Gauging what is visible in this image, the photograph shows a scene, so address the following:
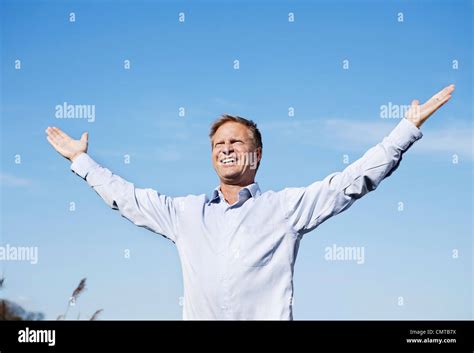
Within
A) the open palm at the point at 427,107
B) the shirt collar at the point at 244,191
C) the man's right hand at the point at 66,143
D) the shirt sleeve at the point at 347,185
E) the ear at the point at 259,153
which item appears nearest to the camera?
the shirt sleeve at the point at 347,185

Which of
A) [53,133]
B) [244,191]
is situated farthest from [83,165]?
[244,191]

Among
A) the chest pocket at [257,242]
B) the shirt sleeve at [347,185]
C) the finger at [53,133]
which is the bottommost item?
the chest pocket at [257,242]

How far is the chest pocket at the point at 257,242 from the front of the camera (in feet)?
15.9

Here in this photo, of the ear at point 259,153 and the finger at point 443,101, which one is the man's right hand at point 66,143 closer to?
the ear at point 259,153

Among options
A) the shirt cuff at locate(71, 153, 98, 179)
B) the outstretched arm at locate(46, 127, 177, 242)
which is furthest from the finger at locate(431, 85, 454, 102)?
the shirt cuff at locate(71, 153, 98, 179)

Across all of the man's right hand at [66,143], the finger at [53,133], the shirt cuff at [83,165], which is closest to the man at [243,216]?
the shirt cuff at [83,165]

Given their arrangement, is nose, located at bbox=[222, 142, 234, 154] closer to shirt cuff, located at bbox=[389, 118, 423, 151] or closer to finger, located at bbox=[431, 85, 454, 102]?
shirt cuff, located at bbox=[389, 118, 423, 151]

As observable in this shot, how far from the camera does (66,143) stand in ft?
18.5

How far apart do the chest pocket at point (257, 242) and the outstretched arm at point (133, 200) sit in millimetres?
580
